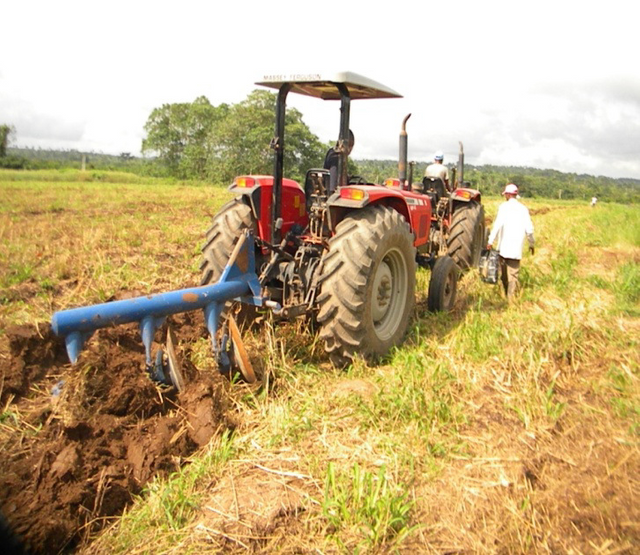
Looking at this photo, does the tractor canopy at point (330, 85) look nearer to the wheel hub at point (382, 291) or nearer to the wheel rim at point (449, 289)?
the wheel hub at point (382, 291)

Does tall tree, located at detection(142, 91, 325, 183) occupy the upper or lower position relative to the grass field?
upper

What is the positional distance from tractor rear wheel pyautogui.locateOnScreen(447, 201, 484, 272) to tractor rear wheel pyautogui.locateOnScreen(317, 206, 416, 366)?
10.2 feet

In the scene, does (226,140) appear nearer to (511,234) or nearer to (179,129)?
(179,129)

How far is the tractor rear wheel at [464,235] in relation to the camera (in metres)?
7.12

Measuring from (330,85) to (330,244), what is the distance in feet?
4.21

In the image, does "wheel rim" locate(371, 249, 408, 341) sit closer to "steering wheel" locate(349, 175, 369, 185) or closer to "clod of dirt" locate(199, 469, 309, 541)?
"steering wheel" locate(349, 175, 369, 185)

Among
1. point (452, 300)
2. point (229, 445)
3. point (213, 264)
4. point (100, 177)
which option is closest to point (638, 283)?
point (452, 300)

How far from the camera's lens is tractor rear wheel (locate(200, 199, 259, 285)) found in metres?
4.11

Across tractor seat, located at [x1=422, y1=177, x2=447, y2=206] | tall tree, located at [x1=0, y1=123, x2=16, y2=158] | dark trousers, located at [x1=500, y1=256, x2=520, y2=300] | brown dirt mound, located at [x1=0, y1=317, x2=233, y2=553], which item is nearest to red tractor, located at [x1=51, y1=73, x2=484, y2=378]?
brown dirt mound, located at [x1=0, y1=317, x2=233, y2=553]

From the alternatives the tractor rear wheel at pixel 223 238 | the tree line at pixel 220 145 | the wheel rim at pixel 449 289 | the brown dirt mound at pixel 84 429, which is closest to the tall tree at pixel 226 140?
the tree line at pixel 220 145

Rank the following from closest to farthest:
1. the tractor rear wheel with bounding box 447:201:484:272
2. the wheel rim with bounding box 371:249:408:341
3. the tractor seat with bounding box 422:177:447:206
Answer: the wheel rim with bounding box 371:249:408:341 → the tractor rear wheel with bounding box 447:201:484:272 → the tractor seat with bounding box 422:177:447:206

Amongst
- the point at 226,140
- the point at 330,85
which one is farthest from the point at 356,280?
the point at 226,140

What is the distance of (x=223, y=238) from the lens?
411 cm

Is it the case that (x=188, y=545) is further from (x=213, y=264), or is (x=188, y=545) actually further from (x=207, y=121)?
(x=207, y=121)
